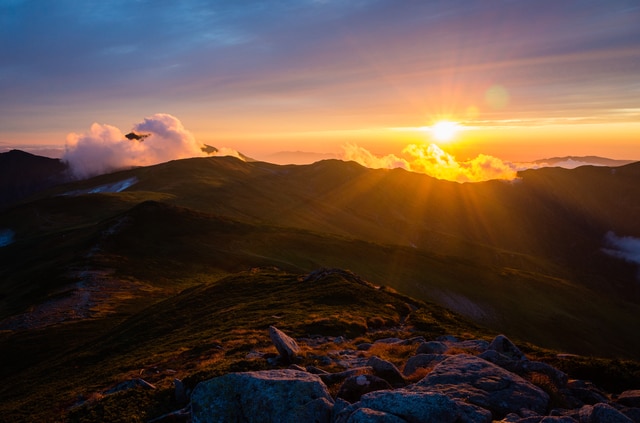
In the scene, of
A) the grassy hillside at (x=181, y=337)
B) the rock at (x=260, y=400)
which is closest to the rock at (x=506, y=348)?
the grassy hillside at (x=181, y=337)

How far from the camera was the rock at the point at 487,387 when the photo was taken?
47.1ft

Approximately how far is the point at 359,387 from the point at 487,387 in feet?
16.4

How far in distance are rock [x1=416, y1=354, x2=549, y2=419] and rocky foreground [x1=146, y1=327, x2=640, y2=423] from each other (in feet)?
0.12

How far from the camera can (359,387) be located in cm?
1556

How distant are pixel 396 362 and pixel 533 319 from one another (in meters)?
97.3

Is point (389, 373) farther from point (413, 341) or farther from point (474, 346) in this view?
point (413, 341)

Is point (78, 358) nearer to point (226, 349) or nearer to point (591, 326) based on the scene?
point (226, 349)

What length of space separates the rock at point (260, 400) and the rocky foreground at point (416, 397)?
0.10 ft

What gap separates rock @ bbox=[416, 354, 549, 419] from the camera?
1434 cm

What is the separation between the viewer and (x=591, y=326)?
375ft

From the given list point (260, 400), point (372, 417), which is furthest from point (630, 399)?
point (260, 400)

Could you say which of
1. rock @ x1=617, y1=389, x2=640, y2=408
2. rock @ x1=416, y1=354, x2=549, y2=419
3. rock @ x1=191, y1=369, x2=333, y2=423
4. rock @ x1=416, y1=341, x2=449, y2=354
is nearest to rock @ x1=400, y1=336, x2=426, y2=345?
→ rock @ x1=416, y1=341, x2=449, y2=354

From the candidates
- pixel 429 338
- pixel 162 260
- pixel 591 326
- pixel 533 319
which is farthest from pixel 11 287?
pixel 591 326

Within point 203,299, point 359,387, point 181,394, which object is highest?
point 359,387
